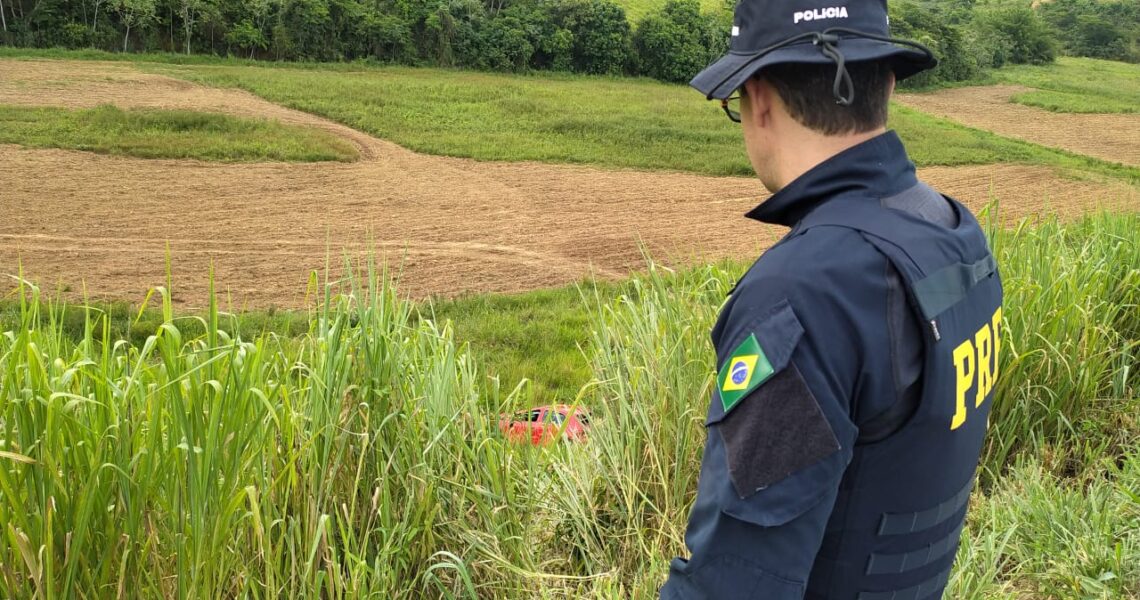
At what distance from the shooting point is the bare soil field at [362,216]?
28.5 feet

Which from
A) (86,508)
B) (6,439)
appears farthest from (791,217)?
(6,439)

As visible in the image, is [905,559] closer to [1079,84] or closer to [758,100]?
[758,100]

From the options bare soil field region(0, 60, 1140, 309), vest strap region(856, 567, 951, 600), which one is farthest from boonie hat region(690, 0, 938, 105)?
bare soil field region(0, 60, 1140, 309)

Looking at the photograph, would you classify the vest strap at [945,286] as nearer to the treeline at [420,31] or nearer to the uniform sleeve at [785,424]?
the uniform sleeve at [785,424]

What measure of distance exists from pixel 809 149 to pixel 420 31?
22584 mm

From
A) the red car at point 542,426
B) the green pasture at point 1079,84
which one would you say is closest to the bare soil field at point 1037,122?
the green pasture at point 1079,84

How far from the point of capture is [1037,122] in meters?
22.5

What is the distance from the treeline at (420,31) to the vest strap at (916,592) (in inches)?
854

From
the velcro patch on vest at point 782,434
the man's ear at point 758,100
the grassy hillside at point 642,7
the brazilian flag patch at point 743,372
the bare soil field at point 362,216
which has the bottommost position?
the bare soil field at point 362,216

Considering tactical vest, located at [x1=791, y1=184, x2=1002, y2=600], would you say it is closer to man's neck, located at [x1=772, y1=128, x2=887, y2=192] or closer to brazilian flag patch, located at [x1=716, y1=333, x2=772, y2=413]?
man's neck, located at [x1=772, y1=128, x2=887, y2=192]

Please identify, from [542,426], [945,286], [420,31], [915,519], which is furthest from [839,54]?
[420,31]

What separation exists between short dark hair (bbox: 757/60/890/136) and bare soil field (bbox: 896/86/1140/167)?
62.2ft

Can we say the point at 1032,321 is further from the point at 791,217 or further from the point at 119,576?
the point at 119,576

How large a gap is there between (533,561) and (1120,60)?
3956 cm
